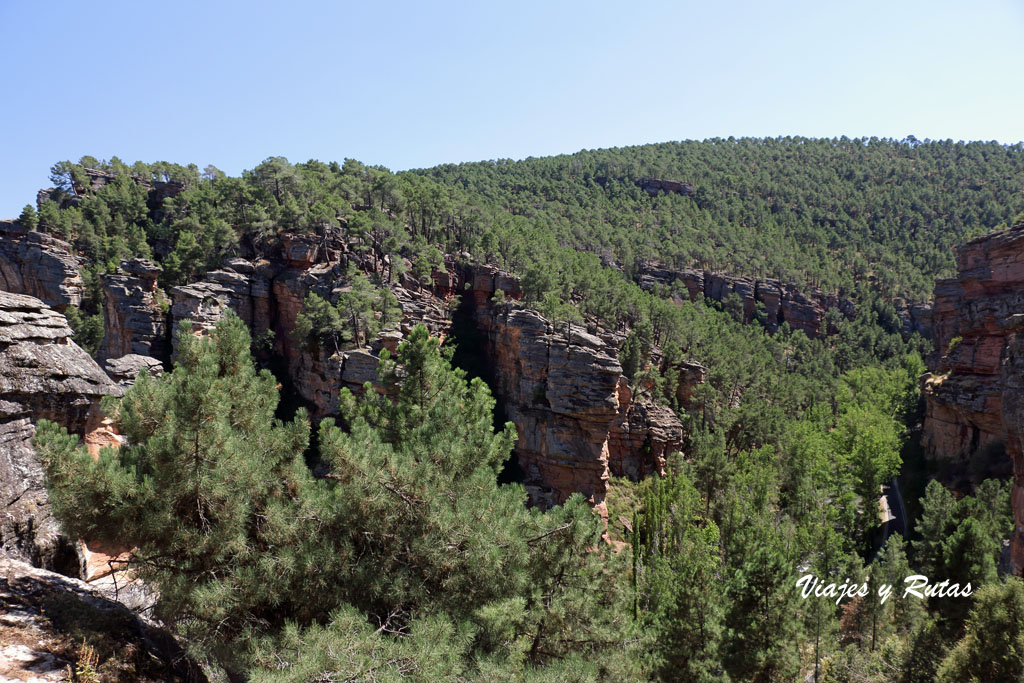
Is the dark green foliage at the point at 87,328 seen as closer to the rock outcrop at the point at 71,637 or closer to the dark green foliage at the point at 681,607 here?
the rock outcrop at the point at 71,637

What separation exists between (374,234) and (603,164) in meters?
79.8

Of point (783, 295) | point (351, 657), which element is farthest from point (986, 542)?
point (783, 295)

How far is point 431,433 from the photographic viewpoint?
10727mm

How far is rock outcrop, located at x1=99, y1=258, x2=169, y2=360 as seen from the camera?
1452 inches

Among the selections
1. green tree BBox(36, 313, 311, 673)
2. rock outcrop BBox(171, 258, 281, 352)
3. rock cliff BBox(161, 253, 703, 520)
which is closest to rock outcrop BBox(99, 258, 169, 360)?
rock outcrop BBox(171, 258, 281, 352)

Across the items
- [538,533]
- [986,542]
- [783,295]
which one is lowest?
[986,542]

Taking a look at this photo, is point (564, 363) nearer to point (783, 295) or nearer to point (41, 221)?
point (41, 221)

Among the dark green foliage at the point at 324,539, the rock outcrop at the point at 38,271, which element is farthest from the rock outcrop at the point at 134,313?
the dark green foliage at the point at 324,539

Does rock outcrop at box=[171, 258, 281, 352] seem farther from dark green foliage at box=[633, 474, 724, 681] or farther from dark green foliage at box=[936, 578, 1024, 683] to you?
dark green foliage at box=[936, 578, 1024, 683]

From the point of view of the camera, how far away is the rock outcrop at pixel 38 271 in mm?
40375

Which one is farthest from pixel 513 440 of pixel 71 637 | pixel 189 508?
pixel 71 637

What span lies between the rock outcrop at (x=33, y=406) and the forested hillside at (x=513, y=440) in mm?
3829

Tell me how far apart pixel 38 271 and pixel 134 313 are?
10744 mm

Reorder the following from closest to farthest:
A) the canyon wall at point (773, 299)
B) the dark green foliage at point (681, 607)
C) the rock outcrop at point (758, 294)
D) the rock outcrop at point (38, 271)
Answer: the dark green foliage at point (681, 607)
the rock outcrop at point (38, 271)
the rock outcrop at point (758, 294)
the canyon wall at point (773, 299)
